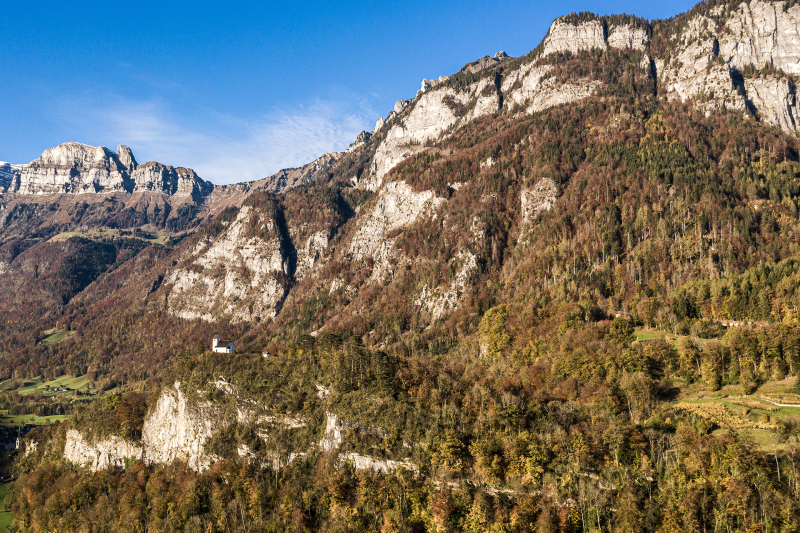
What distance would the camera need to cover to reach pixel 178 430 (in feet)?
367

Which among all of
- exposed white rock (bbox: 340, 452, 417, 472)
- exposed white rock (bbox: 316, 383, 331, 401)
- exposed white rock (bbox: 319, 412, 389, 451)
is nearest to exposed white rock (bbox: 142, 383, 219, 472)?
exposed white rock (bbox: 316, 383, 331, 401)

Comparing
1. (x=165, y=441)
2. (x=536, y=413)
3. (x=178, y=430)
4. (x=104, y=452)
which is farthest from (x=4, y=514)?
(x=536, y=413)

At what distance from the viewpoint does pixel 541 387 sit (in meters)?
101

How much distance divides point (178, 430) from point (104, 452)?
1322 inches

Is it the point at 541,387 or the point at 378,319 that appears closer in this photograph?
the point at 541,387

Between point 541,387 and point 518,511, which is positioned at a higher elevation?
point 541,387

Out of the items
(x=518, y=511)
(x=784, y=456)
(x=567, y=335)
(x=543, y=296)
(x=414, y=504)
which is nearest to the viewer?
(x=784, y=456)

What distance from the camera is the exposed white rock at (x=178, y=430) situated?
349 feet

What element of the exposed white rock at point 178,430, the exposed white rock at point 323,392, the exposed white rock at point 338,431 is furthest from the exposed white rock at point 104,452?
the exposed white rock at point 338,431

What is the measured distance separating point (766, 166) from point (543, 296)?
110449mm

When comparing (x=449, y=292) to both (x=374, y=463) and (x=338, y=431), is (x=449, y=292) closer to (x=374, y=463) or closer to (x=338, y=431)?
(x=338, y=431)

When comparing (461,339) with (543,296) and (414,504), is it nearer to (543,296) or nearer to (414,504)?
(543,296)

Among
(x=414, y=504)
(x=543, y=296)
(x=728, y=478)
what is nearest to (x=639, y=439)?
(x=728, y=478)

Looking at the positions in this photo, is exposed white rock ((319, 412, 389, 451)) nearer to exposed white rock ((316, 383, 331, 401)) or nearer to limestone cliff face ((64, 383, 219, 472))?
exposed white rock ((316, 383, 331, 401))
